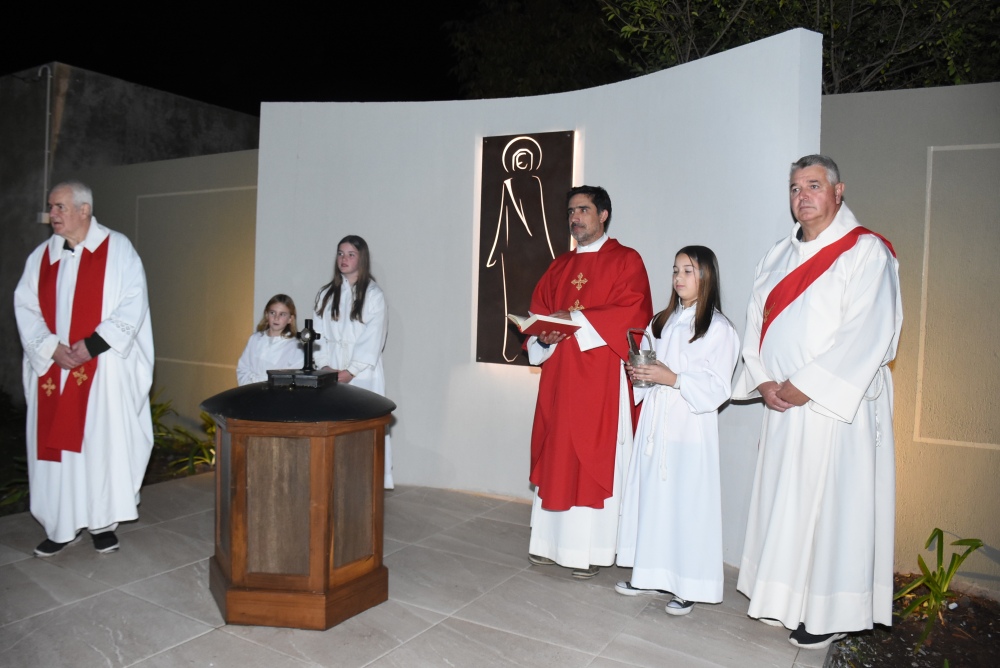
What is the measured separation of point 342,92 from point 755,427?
41.3ft

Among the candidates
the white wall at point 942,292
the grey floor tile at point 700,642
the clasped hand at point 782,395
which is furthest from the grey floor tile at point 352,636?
the white wall at point 942,292

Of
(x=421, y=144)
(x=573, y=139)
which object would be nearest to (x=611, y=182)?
(x=573, y=139)

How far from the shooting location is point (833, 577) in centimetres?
299

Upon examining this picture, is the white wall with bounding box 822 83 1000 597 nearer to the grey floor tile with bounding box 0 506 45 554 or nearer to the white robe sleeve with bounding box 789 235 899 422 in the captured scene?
the white robe sleeve with bounding box 789 235 899 422

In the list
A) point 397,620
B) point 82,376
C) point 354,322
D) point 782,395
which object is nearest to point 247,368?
point 354,322

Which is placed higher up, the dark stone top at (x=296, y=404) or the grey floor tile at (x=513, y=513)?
the dark stone top at (x=296, y=404)

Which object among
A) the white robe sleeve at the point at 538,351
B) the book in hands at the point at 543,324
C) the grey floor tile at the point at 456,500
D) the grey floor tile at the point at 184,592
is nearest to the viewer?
the grey floor tile at the point at 184,592

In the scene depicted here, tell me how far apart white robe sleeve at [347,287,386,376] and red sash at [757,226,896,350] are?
2480 mm

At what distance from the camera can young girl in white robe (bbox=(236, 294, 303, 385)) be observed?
4.94 m

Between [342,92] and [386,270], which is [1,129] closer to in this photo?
[386,270]

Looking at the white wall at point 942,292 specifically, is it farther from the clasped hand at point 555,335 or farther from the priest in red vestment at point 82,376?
the priest in red vestment at point 82,376

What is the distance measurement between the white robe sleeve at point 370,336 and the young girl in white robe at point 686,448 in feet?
6.56

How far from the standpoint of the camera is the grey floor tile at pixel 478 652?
9.32ft

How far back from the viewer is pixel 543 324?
3707 mm
